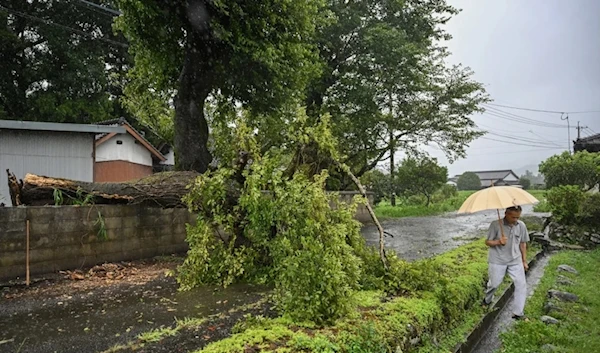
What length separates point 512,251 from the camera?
5.46 metres

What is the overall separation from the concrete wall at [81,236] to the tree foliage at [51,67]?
11821 mm

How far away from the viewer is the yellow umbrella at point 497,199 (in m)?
5.21

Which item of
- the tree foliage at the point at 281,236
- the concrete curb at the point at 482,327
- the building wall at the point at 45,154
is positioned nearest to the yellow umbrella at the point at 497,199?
the concrete curb at the point at 482,327

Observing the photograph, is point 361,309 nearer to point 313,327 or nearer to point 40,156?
point 313,327

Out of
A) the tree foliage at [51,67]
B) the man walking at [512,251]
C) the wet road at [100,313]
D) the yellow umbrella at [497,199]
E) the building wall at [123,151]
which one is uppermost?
the tree foliage at [51,67]

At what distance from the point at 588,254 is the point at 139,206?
37.0 ft

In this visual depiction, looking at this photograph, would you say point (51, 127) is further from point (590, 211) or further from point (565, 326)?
point (590, 211)

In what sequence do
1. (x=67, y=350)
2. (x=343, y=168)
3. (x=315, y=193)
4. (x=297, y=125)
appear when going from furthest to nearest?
(x=297, y=125)
(x=343, y=168)
(x=315, y=193)
(x=67, y=350)

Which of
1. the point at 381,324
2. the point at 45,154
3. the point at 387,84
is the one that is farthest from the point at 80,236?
the point at 387,84

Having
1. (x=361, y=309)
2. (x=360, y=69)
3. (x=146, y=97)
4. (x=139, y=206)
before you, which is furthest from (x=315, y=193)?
(x=360, y=69)

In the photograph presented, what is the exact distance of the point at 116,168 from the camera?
15.8 m

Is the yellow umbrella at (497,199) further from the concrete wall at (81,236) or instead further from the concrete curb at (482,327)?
the concrete wall at (81,236)

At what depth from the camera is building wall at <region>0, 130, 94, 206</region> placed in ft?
34.2

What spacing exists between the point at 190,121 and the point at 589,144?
1053 inches
